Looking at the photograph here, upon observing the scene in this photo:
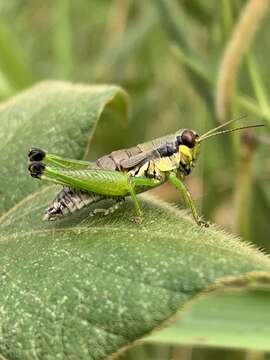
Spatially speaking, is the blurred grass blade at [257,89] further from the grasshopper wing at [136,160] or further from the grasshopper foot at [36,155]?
the grasshopper foot at [36,155]

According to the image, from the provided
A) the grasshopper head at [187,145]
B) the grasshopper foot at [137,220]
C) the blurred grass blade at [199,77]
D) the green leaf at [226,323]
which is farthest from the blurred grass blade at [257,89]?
the grasshopper foot at [137,220]

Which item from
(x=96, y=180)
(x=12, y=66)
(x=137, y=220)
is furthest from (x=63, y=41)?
(x=137, y=220)

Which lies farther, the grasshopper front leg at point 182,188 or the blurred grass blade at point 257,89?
the blurred grass blade at point 257,89

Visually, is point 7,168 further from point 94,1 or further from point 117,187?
point 94,1

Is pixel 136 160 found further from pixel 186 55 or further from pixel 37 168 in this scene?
pixel 186 55

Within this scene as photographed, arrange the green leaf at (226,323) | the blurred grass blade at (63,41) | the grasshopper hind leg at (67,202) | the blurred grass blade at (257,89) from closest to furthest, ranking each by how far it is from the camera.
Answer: the grasshopper hind leg at (67,202), the green leaf at (226,323), the blurred grass blade at (257,89), the blurred grass blade at (63,41)

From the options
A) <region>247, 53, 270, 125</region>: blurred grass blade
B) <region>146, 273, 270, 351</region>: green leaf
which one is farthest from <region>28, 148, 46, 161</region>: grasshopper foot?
<region>247, 53, 270, 125</region>: blurred grass blade

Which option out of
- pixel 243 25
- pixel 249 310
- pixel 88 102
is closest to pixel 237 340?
pixel 249 310
